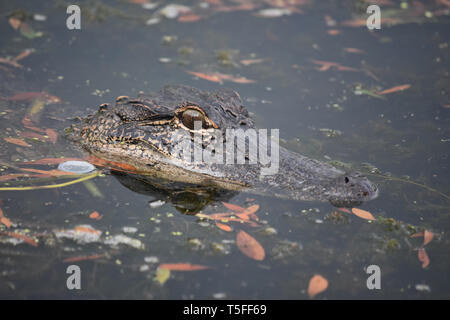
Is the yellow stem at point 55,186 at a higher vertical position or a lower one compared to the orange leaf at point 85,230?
higher

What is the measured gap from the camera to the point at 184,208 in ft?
14.8

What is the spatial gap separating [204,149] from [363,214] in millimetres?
1676

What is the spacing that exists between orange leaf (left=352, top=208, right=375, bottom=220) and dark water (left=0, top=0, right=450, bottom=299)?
0.24ft

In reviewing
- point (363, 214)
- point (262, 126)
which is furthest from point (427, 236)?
point (262, 126)

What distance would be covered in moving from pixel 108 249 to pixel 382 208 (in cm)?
269

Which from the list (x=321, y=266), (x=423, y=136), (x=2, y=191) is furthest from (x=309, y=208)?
(x=2, y=191)

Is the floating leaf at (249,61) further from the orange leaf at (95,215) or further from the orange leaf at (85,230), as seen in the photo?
the orange leaf at (85,230)

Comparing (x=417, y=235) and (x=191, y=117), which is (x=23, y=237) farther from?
(x=417, y=235)

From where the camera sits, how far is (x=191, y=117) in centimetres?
457

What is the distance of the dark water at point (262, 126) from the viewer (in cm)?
379

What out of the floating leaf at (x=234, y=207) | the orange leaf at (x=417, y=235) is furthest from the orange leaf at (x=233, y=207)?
the orange leaf at (x=417, y=235)

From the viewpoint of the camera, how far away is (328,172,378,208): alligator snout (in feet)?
14.7

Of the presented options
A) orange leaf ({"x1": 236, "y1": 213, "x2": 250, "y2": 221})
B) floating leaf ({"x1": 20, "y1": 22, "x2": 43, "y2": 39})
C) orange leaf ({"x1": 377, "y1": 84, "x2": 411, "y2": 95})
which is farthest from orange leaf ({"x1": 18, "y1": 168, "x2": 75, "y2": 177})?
orange leaf ({"x1": 377, "y1": 84, "x2": 411, "y2": 95})

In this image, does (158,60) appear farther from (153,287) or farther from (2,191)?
(153,287)
